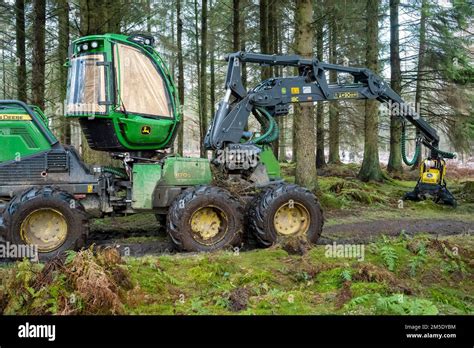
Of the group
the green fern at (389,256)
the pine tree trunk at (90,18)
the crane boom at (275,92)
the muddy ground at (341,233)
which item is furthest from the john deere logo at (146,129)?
the pine tree trunk at (90,18)

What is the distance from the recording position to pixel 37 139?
7227 mm

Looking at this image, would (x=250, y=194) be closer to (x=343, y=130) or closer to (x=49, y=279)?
(x=49, y=279)

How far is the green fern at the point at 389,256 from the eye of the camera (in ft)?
19.3

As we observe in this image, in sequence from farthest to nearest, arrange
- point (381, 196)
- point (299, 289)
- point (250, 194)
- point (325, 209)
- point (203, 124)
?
point (203, 124)
point (381, 196)
point (325, 209)
point (250, 194)
point (299, 289)

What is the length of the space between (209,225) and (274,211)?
1.06 m

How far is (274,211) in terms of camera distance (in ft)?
24.2

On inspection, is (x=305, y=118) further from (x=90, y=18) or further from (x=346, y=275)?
(x=346, y=275)

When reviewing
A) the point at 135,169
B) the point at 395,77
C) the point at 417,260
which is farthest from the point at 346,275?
the point at 395,77

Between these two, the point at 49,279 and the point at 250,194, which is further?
the point at 250,194

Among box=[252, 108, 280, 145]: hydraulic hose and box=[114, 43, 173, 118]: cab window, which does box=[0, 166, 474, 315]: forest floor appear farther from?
box=[114, 43, 173, 118]: cab window

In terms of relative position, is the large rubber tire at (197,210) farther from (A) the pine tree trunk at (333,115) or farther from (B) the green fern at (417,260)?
(A) the pine tree trunk at (333,115)

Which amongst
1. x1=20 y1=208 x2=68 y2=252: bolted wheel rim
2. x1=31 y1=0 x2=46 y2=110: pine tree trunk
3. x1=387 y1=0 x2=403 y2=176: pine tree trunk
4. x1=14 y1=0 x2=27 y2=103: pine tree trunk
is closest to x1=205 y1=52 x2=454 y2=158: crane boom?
x1=20 y1=208 x2=68 y2=252: bolted wheel rim
